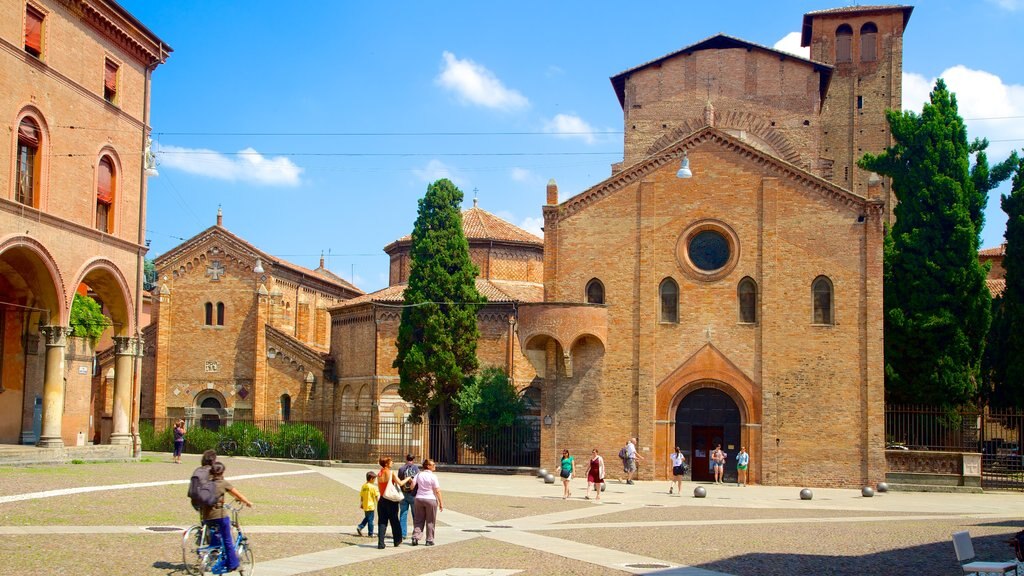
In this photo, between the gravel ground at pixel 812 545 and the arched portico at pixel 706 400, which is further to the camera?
the arched portico at pixel 706 400

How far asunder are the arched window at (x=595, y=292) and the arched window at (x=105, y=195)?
14325 mm

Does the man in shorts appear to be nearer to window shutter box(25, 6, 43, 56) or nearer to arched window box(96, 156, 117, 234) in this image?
arched window box(96, 156, 117, 234)

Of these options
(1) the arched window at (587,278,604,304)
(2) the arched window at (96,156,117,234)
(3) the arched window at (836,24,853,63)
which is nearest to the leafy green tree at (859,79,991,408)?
(1) the arched window at (587,278,604,304)

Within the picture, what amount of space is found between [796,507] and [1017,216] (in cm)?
1655

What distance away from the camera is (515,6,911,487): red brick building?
1173 inches

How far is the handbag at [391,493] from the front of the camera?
15.0 meters

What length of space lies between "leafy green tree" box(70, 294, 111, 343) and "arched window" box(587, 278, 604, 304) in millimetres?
15523

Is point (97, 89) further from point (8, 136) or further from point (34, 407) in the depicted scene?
point (34, 407)

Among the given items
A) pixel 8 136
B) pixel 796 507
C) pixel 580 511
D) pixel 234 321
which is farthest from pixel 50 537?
pixel 234 321

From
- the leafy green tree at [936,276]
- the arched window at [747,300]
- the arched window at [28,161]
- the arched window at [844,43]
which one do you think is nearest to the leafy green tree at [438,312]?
the arched window at [747,300]

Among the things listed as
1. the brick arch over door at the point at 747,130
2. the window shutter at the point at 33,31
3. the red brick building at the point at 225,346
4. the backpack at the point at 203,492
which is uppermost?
the brick arch over door at the point at 747,130

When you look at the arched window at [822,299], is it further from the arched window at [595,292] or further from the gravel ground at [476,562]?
the gravel ground at [476,562]

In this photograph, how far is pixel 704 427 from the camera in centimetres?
3102

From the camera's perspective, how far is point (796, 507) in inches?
926
